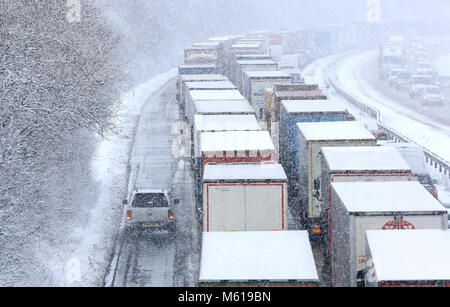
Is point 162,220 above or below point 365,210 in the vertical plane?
below

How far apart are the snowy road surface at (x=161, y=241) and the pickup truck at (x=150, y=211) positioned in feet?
1.56

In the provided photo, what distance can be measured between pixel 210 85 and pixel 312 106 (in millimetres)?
11732

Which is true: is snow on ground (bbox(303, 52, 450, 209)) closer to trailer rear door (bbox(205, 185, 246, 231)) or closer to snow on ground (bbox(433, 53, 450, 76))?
trailer rear door (bbox(205, 185, 246, 231))

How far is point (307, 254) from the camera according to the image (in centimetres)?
1166

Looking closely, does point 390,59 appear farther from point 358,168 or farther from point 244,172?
point 244,172

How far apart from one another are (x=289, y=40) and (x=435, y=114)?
132ft

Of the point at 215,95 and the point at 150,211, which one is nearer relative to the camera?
the point at 150,211

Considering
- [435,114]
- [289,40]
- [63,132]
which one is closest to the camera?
→ [63,132]

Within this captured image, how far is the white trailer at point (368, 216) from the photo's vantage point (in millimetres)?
11578

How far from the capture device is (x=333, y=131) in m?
19.0

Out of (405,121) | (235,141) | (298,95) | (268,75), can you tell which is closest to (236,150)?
(235,141)
